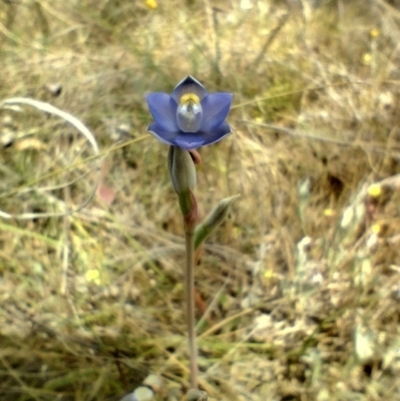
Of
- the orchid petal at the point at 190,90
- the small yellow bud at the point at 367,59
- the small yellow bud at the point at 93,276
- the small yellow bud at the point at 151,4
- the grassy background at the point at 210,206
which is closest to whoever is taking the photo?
the orchid petal at the point at 190,90

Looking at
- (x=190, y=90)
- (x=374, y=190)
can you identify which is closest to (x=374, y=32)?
(x=374, y=190)

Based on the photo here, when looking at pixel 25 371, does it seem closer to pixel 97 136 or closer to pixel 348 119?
pixel 97 136

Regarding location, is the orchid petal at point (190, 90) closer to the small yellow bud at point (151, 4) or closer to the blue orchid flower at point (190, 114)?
the blue orchid flower at point (190, 114)

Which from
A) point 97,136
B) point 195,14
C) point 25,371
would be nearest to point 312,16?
point 195,14

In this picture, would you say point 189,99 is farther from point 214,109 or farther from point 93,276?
point 93,276

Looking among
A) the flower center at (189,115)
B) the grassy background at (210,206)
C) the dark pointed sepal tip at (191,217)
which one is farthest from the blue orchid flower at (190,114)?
the grassy background at (210,206)
